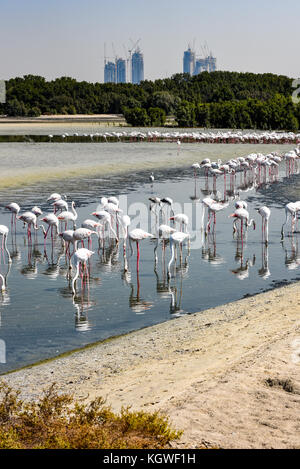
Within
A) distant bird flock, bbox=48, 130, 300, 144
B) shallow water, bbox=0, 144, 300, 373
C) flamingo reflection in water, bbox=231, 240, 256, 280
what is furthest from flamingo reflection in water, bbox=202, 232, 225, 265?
distant bird flock, bbox=48, 130, 300, 144

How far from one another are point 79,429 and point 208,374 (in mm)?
2333

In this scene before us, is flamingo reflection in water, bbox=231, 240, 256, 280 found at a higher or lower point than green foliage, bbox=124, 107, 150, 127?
lower

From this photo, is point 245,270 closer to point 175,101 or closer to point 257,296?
point 257,296

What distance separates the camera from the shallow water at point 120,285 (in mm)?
10078

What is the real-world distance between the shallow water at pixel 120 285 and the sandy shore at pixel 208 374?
0.71m

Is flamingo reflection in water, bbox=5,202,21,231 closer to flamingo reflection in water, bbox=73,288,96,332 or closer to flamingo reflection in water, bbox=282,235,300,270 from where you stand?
flamingo reflection in water, bbox=73,288,96,332

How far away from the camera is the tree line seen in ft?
282

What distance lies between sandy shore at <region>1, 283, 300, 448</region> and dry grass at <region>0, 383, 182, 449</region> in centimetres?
25

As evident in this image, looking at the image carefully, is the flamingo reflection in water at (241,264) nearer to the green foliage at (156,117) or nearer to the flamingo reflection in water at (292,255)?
the flamingo reflection in water at (292,255)

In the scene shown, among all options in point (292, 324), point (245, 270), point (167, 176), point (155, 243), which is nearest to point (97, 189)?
point (167, 176)

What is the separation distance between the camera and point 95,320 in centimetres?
1069

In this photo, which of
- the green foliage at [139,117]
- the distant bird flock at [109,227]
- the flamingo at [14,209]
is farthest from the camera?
the green foliage at [139,117]

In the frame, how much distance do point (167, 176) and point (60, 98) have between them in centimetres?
11640

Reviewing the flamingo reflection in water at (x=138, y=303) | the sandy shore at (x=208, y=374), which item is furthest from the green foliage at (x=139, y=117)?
the sandy shore at (x=208, y=374)
